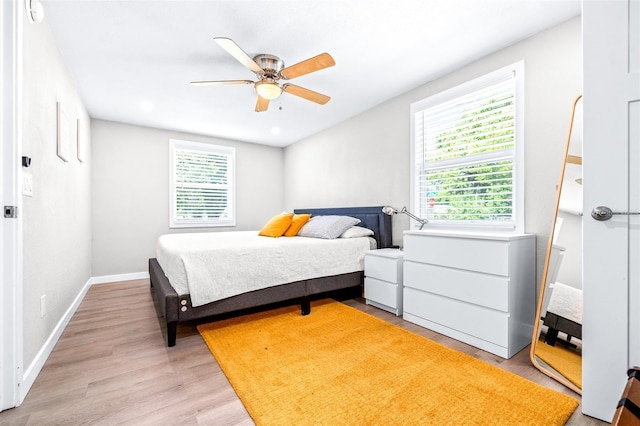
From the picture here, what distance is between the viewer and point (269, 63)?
2.47 metres

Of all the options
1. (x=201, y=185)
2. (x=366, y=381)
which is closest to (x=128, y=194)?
(x=201, y=185)

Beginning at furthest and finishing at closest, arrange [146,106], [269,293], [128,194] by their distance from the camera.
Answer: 1. [128,194]
2. [146,106]
3. [269,293]

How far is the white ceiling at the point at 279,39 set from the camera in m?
1.92

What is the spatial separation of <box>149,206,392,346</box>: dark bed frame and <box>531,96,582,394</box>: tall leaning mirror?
1664 millimetres

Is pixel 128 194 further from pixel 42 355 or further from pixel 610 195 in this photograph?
pixel 610 195

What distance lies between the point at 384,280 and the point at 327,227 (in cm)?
92

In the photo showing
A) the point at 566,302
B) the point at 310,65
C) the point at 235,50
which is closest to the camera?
the point at 566,302

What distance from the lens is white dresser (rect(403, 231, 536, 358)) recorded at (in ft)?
6.37

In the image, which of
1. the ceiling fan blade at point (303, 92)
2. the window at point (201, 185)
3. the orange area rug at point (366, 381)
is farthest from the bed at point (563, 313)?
the window at point (201, 185)

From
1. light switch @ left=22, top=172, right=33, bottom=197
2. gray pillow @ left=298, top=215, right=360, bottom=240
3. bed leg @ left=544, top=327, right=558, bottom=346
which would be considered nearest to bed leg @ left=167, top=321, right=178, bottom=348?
light switch @ left=22, top=172, right=33, bottom=197

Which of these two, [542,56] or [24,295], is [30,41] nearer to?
[24,295]

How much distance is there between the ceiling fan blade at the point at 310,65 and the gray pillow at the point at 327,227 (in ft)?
5.52

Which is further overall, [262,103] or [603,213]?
[262,103]

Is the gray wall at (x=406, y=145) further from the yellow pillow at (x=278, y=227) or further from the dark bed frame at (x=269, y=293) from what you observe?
the yellow pillow at (x=278, y=227)
